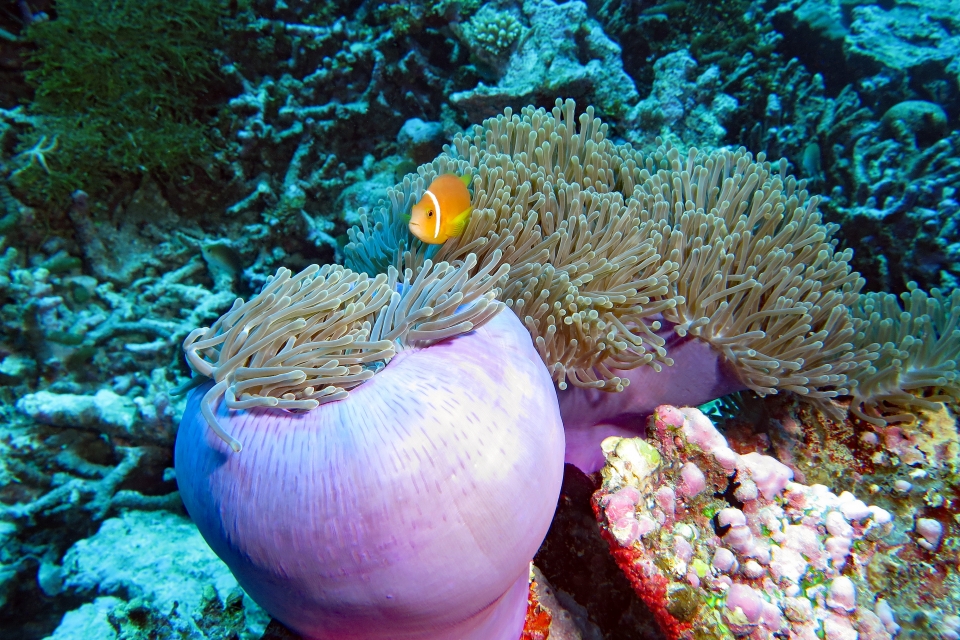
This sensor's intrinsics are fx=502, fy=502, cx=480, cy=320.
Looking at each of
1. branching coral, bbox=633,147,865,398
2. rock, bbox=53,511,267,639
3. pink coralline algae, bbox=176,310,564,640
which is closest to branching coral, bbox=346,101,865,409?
branching coral, bbox=633,147,865,398

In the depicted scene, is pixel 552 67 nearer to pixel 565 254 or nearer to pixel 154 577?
pixel 565 254

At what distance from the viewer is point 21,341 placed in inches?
147

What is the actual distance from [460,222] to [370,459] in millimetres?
1036

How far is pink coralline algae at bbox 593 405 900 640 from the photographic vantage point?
161 cm

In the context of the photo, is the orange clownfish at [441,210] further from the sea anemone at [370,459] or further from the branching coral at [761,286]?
the branching coral at [761,286]

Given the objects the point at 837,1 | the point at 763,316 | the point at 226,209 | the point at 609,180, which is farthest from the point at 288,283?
the point at 837,1

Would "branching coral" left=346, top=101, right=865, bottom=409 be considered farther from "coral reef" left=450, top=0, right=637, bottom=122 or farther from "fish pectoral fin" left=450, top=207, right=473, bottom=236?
"coral reef" left=450, top=0, right=637, bottom=122

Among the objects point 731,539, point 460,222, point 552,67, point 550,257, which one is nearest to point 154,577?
point 460,222

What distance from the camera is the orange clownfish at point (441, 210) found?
1839mm

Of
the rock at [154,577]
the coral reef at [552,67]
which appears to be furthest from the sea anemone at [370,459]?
the coral reef at [552,67]

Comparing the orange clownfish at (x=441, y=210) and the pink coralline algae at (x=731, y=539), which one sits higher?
the orange clownfish at (x=441, y=210)

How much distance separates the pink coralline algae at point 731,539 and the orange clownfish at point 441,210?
1.03 meters

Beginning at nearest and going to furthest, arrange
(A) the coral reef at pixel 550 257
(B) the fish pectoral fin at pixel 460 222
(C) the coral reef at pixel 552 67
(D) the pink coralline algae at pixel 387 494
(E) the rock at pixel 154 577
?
(D) the pink coralline algae at pixel 387 494, (A) the coral reef at pixel 550 257, (B) the fish pectoral fin at pixel 460 222, (E) the rock at pixel 154 577, (C) the coral reef at pixel 552 67

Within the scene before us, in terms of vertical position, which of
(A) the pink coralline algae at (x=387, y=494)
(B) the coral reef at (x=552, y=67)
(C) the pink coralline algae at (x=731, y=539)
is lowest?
(C) the pink coralline algae at (x=731, y=539)
